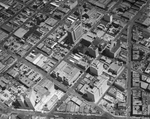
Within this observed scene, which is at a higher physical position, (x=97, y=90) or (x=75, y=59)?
(x=97, y=90)

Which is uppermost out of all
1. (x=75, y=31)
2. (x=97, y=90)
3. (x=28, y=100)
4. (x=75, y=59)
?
(x=75, y=31)

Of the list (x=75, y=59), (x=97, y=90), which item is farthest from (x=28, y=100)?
(x=75, y=59)

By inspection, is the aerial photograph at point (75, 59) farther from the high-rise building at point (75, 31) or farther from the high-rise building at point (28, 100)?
the high-rise building at point (28, 100)

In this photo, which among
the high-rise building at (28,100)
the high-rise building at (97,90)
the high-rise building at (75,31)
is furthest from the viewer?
the high-rise building at (75,31)

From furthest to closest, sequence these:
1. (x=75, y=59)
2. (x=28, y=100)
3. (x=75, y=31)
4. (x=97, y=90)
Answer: (x=75, y=31)
(x=75, y=59)
(x=97, y=90)
(x=28, y=100)

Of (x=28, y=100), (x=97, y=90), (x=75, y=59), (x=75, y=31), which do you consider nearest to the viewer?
(x=28, y=100)

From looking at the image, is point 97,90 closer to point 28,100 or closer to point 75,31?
point 28,100

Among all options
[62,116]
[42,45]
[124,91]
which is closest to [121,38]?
[124,91]

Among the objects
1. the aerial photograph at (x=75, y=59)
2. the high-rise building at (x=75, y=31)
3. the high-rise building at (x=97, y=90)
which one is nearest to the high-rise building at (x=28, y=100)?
the aerial photograph at (x=75, y=59)

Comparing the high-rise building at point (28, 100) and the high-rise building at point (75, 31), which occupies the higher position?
the high-rise building at point (75, 31)
